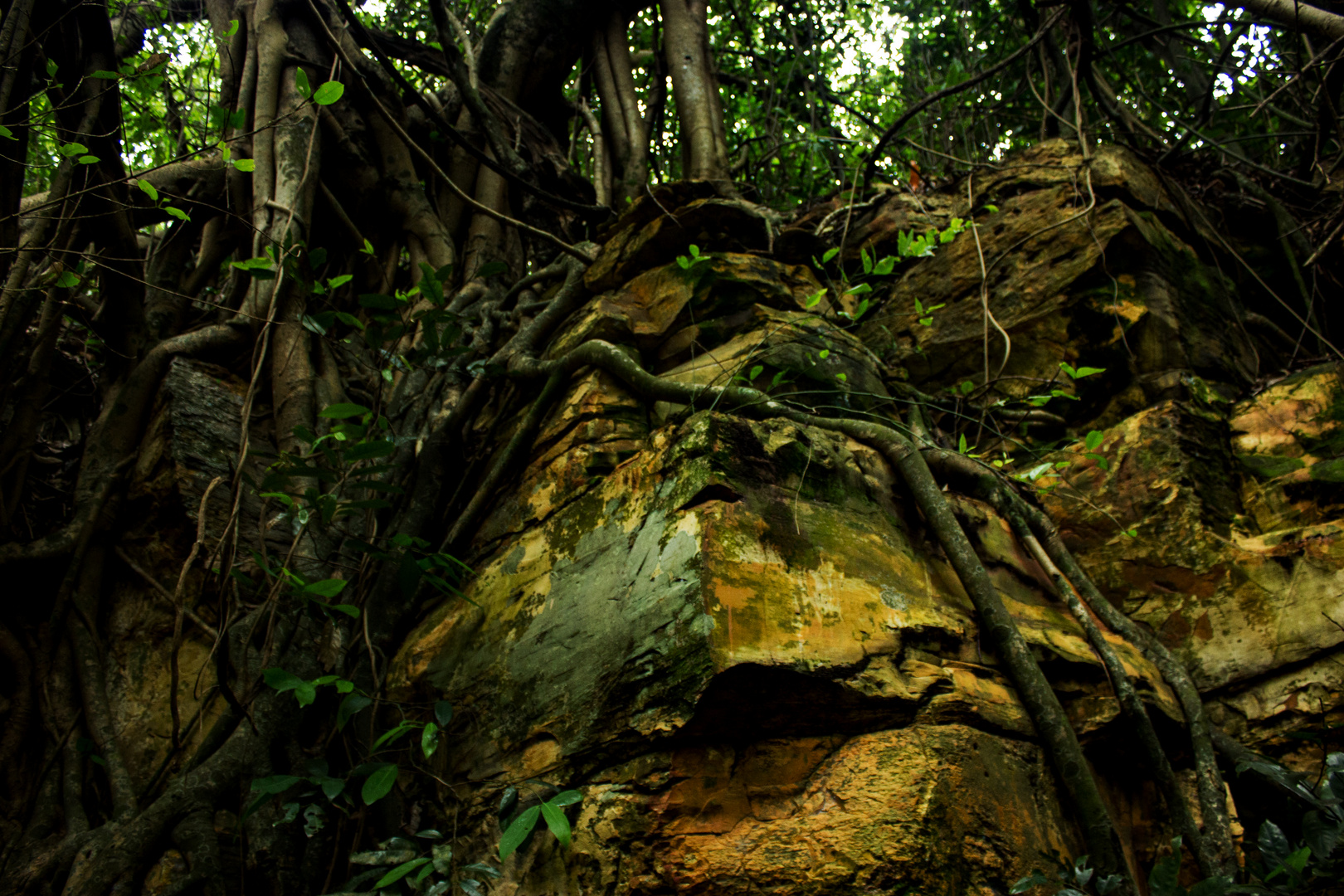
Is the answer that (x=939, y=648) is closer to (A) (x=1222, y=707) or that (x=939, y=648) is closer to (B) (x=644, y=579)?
(B) (x=644, y=579)

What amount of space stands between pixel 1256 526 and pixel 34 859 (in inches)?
151

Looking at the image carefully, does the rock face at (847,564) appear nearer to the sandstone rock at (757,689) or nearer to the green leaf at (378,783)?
the sandstone rock at (757,689)

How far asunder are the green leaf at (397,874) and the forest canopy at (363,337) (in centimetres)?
3

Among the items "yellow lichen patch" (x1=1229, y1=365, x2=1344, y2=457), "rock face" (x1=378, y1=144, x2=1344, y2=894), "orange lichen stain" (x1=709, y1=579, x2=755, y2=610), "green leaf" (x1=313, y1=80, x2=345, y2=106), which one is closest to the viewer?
"rock face" (x1=378, y1=144, x2=1344, y2=894)

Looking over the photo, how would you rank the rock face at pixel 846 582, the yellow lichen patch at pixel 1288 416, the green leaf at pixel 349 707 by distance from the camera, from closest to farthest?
the rock face at pixel 846 582, the green leaf at pixel 349 707, the yellow lichen patch at pixel 1288 416

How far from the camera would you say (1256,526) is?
282cm

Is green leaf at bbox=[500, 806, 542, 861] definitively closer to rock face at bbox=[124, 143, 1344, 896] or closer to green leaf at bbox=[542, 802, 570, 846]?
green leaf at bbox=[542, 802, 570, 846]

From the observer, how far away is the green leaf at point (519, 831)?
1.66 meters

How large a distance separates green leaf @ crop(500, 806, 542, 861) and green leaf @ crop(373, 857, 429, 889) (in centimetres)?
35

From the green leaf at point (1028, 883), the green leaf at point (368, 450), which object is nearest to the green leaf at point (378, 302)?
the green leaf at point (368, 450)

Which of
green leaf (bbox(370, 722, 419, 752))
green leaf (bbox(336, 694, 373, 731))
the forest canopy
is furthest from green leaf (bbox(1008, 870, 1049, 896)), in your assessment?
green leaf (bbox(336, 694, 373, 731))

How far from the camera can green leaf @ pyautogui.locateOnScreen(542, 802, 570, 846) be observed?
1.68 metres

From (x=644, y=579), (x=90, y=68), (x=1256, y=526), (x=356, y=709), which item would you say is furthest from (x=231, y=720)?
(x=1256, y=526)

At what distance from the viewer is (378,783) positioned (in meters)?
1.98
